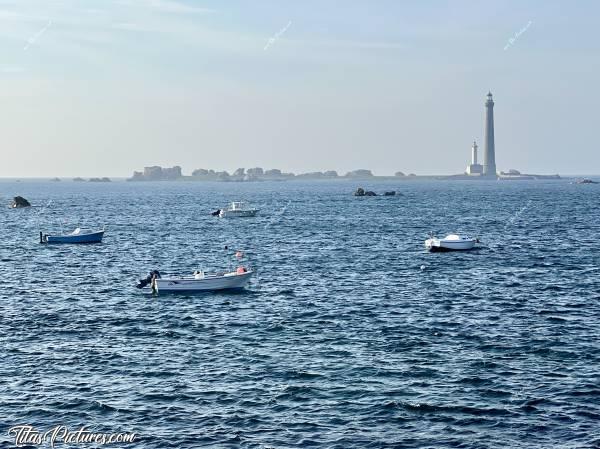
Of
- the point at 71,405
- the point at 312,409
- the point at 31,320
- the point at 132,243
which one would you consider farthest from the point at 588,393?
the point at 132,243

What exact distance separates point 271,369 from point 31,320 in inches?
821

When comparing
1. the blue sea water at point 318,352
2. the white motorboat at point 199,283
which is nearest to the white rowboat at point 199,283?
the white motorboat at point 199,283

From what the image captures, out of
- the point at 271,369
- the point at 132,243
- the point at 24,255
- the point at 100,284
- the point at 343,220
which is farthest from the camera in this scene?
the point at 343,220

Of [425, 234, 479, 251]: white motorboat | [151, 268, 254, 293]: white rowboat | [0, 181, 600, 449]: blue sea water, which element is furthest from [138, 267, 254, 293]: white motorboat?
[425, 234, 479, 251]: white motorboat

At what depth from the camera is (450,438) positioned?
102 feet

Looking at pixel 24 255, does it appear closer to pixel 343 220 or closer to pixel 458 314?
pixel 458 314

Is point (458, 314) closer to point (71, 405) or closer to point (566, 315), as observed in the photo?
point (566, 315)

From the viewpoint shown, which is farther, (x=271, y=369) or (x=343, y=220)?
(x=343, y=220)

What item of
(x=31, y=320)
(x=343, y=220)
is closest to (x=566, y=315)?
(x=31, y=320)

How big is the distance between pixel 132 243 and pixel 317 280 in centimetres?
4701

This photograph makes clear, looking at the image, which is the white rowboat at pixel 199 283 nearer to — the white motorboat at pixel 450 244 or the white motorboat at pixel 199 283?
the white motorboat at pixel 199 283

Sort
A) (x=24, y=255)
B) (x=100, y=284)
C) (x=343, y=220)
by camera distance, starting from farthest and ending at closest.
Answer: (x=343, y=220)
(x=24, y=255)
(x=100, y=284)
